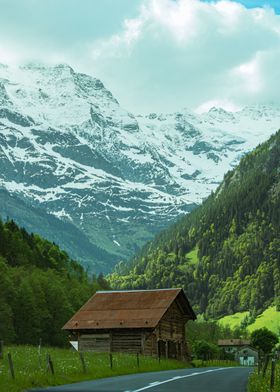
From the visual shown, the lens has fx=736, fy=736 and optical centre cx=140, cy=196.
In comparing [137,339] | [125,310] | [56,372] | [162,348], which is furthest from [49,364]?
[162,348]

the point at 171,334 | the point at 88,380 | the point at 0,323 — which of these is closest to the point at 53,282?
the point at 0,323

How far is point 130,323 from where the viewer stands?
75438mm

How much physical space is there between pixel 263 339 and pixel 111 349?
129782 mm

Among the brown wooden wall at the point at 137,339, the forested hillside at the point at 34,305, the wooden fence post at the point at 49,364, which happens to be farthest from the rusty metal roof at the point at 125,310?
the wooden fence post at the point at 49,364

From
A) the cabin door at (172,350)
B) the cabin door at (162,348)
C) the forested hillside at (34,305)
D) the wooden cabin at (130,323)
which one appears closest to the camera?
the wooden cabin at (130,323)

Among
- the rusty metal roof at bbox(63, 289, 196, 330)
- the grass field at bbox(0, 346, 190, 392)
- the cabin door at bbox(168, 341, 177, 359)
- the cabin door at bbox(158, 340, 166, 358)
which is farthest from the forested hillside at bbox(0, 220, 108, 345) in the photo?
the grass field at bbox(0, 346, 190, 392)

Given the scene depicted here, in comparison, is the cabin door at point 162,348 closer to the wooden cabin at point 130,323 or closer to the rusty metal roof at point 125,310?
the wooden cabin at point 130,323

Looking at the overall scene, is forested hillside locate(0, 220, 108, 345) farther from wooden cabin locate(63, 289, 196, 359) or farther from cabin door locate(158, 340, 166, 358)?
cabin door locate(158, 340, 166, 358)

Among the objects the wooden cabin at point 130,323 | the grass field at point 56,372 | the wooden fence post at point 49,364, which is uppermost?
the wooden cabin at point 130,323

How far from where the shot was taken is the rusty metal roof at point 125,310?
75.9m

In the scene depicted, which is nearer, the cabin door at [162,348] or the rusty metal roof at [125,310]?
the rusty metal roof at [125,310]

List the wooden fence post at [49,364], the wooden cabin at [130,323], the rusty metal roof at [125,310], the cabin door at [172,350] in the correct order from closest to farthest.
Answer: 1. the wooden fence post at [49,364]
2. the wooden cabin at [130,323]
3. the rusty metal roof at [125,310]
4. the cabin door at [172,350]

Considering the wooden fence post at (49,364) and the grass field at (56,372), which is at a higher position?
the wooden fence post at (49,364)

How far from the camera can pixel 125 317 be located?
253ft
